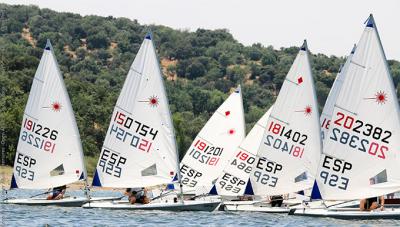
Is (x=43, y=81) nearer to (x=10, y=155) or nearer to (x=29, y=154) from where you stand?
(x=29, y=154)

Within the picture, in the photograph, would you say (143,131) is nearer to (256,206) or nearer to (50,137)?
(50,137)

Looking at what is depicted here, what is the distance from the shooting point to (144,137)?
50.8 metres

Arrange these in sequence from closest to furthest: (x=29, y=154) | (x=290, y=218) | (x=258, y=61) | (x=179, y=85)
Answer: (x=290, y=218) < (x=29, y=154) < (x=179, y=85) < (x=258, y=61)

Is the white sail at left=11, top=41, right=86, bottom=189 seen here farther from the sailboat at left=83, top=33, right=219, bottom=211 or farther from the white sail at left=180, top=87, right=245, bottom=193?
the white sail at left=180, top=87, right=245, bottom=193

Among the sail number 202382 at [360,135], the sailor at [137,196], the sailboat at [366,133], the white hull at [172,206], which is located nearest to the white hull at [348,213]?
the sailboat at [366,133]

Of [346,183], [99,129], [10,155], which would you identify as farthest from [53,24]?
[346,183]

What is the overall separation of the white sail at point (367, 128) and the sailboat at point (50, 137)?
574 inches

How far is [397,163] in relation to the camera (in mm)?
42969

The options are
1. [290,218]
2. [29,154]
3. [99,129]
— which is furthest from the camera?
[99,129]

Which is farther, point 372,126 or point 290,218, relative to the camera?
point 290,218

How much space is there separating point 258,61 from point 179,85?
3284 centimetres

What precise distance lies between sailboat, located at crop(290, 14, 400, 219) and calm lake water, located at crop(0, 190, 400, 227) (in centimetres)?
161

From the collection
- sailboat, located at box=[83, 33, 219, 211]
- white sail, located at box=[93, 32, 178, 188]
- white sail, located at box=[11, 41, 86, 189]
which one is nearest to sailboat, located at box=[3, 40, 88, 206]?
white sail, located at box=[11, 41, 86, 189]

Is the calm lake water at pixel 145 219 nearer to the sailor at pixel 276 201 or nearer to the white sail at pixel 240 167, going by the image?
the sailor at pixel 276 201
